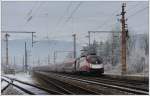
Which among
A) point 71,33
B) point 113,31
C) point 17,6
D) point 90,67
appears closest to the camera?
point 17,6

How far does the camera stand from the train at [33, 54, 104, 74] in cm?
2381

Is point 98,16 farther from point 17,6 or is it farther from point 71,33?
point 17,6

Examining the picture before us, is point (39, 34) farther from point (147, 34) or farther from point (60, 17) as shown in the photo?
point (147, 34)

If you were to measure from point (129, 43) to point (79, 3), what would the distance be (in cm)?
869

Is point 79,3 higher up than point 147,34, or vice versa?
point 79,3

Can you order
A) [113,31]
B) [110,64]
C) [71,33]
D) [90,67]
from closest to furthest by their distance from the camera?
[71,33] < [113,31] < [110,64] < [90,67]

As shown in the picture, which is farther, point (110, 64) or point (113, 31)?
point (110, 64)

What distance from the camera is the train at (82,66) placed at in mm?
23812

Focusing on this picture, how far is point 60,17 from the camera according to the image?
613 inches

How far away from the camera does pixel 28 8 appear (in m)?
15.0

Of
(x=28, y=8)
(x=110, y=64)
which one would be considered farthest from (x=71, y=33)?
(x=110, y=64)

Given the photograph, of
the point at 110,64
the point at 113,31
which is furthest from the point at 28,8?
the point at 110,64

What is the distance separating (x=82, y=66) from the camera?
100 feet

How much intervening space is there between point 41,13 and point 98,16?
1.80m
